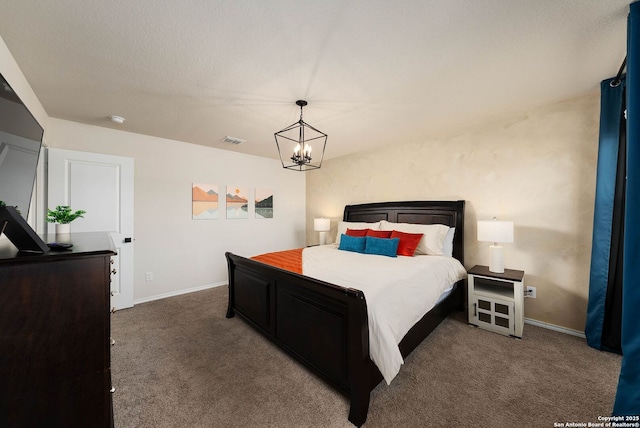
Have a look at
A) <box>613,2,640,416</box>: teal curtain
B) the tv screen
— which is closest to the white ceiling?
<box>613,2,640,416</box>: teal curtain

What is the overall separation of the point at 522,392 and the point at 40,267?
9.39 feet

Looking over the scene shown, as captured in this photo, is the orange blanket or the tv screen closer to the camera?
the tv screen

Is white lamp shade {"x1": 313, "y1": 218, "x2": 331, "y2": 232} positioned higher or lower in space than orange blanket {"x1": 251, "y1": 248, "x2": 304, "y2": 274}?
higher

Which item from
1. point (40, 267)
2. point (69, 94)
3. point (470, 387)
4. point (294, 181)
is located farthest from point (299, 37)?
point (294, 181)

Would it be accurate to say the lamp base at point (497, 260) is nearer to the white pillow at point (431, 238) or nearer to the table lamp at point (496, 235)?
the table lamp at point (496, 235)

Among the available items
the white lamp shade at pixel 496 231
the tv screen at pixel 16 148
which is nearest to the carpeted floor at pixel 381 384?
the white lamp shade at pixel 496 231

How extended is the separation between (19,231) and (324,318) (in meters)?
1.65

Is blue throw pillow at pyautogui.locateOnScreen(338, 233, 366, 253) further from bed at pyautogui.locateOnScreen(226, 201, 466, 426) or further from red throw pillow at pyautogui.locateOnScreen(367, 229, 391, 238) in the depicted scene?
bed at pyautogui.locateOnScreen(226, 201, 466, 426)

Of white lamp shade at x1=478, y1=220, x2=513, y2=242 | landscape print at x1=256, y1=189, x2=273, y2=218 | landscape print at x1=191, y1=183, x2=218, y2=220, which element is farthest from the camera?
landscape print at x1=256, y1=189, x2=273, y2=218

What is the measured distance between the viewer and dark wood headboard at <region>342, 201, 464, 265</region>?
3.23m

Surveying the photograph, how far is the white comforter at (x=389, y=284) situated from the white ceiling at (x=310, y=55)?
5.71 feet

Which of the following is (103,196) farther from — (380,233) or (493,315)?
(493,315)

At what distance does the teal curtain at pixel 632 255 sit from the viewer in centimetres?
127

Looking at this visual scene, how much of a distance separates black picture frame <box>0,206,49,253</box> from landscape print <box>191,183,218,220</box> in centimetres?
313
